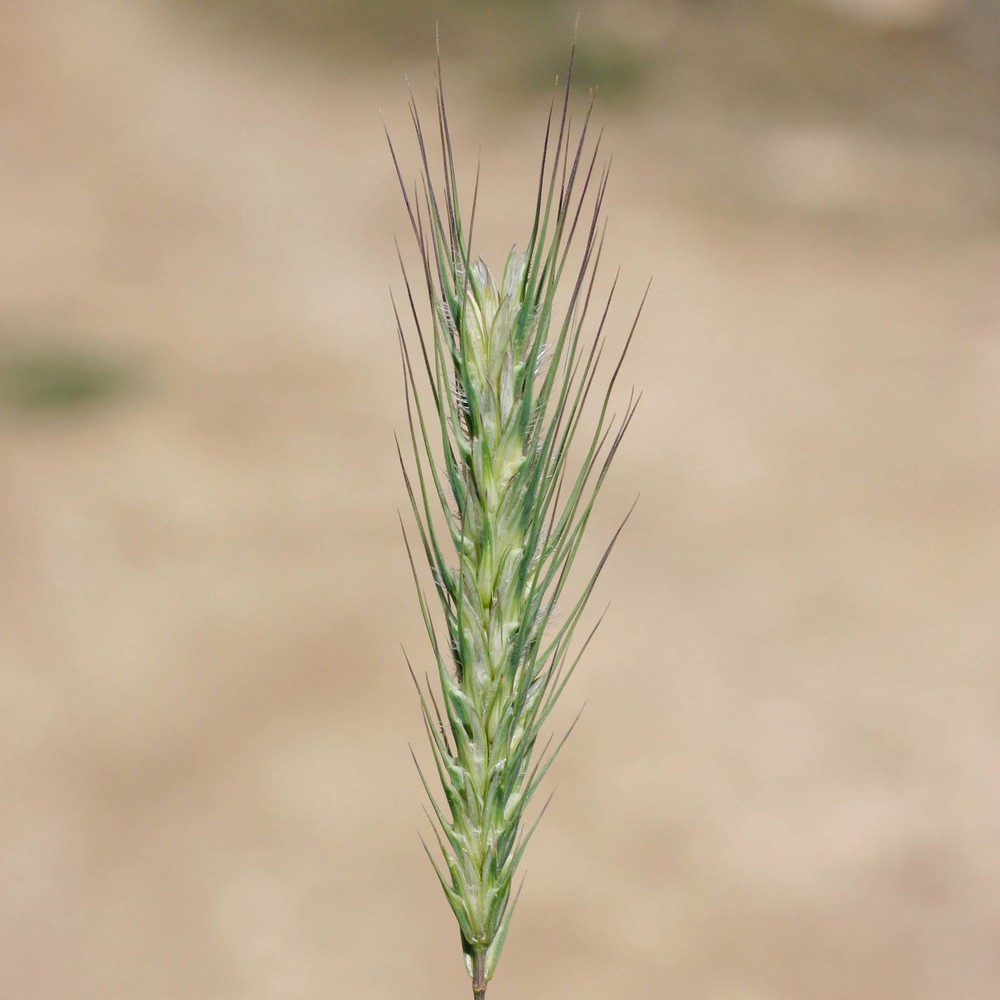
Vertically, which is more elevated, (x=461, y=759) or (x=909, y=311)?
(x=909, y=311)

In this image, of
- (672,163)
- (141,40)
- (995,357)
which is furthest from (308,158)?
(995,357)

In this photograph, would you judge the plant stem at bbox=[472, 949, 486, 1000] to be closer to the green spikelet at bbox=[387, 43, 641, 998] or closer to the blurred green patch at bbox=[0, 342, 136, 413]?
the green spikelet at bbox=[387, 43, 641, 998]

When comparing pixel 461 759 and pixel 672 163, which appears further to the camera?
pixel 672 163

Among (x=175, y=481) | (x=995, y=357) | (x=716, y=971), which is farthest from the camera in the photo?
(x=995, y=357)

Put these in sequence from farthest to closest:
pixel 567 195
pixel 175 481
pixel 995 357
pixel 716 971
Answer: pixel 995 357 < pixel 175 481 < pixel 716 971 < pixel 567 195

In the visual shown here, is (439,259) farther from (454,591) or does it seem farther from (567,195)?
(454,591)

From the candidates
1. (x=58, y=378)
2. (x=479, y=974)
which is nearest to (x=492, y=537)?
(x=479, y=974)

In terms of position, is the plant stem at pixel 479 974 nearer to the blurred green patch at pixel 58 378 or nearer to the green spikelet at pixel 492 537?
the green spikelet at pixel 492 537

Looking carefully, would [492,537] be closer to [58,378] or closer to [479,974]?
[479,974]

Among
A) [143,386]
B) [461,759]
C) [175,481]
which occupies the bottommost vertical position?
[461,759]
